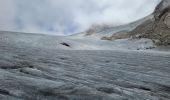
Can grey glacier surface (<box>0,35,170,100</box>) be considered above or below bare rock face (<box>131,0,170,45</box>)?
below

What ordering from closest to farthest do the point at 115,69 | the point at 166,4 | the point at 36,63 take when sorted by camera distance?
the point at 36,63, the point at 115,69, the point at 166,4

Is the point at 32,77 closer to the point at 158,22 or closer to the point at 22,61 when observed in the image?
the point at 22,61

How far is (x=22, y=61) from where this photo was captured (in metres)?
7.11

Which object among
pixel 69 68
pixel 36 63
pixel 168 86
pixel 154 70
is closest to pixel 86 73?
pixel 69 68

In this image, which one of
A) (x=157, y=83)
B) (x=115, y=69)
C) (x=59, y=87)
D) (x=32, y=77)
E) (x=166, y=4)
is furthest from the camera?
(x=166, y=4)

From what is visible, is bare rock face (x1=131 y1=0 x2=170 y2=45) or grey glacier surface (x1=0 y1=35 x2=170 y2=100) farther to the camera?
bare rock face (x1=131 y1=0 x2=170 y2=45)

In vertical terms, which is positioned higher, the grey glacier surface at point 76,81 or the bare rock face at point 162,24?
the bare rock face at point 162,24

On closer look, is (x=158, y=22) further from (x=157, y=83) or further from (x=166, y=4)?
(x=157, y=83)

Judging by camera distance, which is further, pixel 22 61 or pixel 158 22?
pixel 158 22

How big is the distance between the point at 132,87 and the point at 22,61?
2.27 metres

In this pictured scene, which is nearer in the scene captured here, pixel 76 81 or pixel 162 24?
pixel 76 81

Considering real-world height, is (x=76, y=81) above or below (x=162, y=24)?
below

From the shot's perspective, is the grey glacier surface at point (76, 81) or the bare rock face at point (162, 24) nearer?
the grey glacier surface at point (76, 81)

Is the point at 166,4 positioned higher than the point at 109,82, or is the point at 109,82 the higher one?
the point at 166,4
